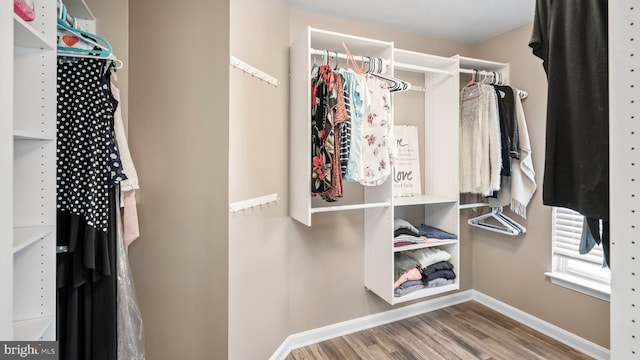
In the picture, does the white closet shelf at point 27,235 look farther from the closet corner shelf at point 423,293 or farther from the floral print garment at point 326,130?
the closet corner shelf at point 423,293

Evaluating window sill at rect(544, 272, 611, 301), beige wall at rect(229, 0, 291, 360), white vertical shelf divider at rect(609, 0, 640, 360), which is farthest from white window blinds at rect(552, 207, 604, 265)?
beige wall at rect(229, 0, 291, 360)

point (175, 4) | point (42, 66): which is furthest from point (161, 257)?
point (175, 4)

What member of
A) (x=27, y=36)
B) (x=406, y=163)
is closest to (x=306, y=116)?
(x=406, y=163)

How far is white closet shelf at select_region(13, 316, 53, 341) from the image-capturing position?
3.05ft

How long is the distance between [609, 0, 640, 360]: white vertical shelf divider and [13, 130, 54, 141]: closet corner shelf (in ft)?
5.06

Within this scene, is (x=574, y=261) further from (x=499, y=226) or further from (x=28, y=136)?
(x=28, y=136)

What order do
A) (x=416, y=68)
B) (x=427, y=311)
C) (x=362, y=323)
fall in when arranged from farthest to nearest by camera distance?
1. (x=427, y=311)
2. (x=362, y=323)
3. (x=416, y=68)

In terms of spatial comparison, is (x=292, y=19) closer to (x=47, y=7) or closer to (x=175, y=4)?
(x=175, y=4)

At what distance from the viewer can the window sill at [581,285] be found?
2023 mm

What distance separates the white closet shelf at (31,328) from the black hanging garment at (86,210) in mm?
258

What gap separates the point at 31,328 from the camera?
3.15ft

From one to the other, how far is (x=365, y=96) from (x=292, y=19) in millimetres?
879

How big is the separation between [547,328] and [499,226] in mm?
850

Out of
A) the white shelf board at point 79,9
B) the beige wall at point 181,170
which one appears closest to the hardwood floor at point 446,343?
the beige wall at point 181,170
